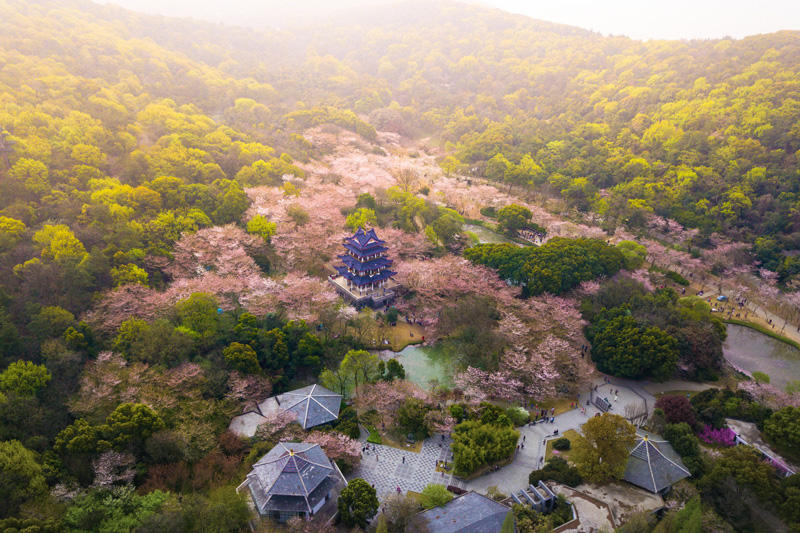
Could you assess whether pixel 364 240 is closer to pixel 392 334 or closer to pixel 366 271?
pixel 366 271

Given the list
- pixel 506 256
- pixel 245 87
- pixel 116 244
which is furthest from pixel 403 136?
pixel 116 244

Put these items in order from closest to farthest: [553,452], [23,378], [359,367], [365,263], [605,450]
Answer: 1. [605,450]
2. [23,378]
3. [553,452]
4. [359,367]
5. [365,263]

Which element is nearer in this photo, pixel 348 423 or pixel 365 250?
pixel 348 423

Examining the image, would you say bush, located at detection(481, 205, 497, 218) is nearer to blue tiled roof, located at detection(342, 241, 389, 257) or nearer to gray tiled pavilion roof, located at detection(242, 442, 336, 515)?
blue tiled roof, located at detection(342, 241, 389, 257)

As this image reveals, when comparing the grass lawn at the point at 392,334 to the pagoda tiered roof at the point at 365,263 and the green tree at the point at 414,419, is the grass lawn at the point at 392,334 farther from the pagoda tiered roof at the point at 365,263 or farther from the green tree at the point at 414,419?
the green tree at the point at 414,419

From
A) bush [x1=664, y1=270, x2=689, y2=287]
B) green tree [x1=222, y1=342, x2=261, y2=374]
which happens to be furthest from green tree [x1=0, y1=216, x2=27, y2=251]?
bush [x1=664, y1=270, x2=689, y2=287]

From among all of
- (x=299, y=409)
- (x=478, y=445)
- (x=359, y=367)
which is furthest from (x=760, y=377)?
(x=299, y=409)

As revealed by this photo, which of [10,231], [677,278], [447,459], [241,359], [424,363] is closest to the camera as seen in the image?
[447,459]
